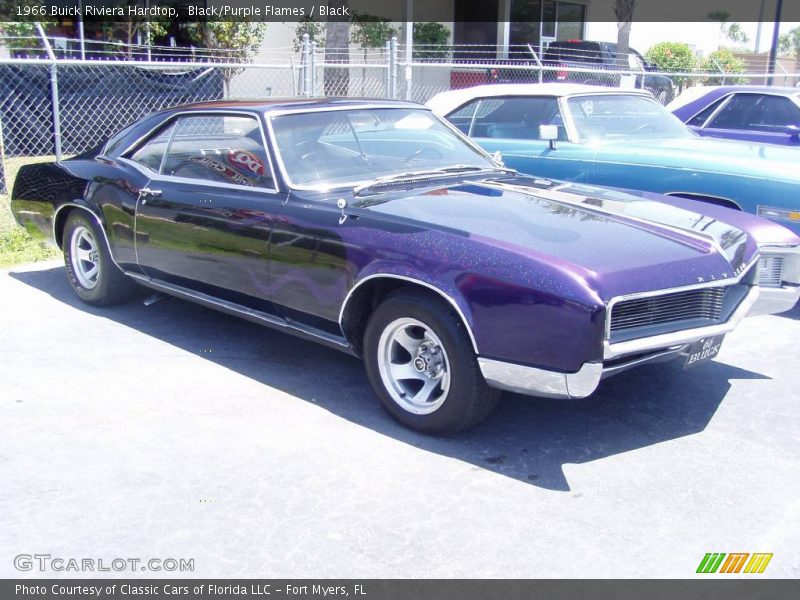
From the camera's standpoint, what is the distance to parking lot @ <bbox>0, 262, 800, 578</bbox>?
311cm

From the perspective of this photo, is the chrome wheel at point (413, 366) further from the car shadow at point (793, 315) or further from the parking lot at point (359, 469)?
the car shadow at point (793, 315)

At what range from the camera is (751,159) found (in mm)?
6172

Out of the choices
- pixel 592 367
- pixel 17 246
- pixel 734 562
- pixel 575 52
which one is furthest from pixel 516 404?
pixel 575 52

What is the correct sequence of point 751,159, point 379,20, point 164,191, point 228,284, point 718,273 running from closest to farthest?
point 718,273 < point 228,284 < point 164,191 < point 751,159 < point 379,20

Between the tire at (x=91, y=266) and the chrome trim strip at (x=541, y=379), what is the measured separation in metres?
3.21

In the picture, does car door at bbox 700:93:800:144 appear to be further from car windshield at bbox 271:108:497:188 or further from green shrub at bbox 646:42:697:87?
green shrub at bbox 646:42:697:87

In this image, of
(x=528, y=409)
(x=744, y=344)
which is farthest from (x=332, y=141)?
(x=744, y=344)

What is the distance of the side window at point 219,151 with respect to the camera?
4816 millimetres

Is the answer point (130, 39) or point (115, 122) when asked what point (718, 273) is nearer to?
point (115, 122)

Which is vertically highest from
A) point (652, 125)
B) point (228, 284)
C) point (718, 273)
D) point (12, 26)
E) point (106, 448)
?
point (12, 26)

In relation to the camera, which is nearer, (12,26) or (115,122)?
(115,122)

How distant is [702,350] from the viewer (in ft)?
12.7

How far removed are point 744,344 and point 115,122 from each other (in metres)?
8.66

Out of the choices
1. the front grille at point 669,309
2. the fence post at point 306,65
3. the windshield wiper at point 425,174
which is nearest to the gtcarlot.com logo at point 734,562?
the front grille at point 669,309
